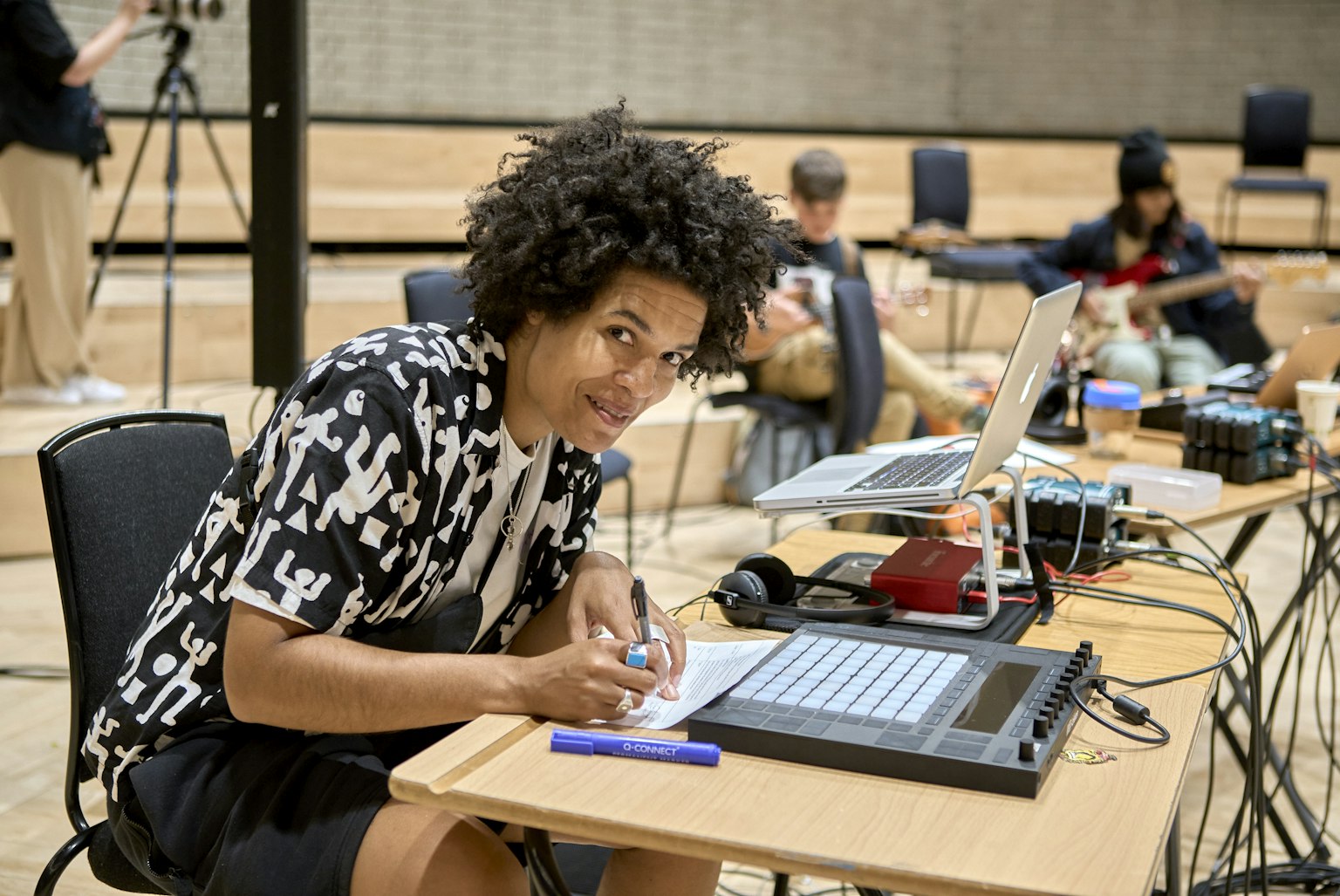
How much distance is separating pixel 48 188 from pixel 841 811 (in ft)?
13.4

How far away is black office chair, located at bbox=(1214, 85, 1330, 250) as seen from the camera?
7.36 m

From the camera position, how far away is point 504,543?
151 cm

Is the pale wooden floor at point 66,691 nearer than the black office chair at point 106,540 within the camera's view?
No

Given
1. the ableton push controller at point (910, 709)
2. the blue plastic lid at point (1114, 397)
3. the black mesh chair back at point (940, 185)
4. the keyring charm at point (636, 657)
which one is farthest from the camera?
the black mesh chair back at point (940, 185)

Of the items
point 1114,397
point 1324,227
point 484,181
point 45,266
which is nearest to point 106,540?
point 1114,397

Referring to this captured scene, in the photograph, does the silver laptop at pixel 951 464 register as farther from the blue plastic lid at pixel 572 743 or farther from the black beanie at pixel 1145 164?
the black beanie at pixel 1145 164

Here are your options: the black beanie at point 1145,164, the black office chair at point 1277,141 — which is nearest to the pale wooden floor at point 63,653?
the black beanie at point 1145,164

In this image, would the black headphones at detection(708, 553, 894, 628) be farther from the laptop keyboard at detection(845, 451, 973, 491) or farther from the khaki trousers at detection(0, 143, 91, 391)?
the khaki trousers at detection(0, 143, 91, 391)

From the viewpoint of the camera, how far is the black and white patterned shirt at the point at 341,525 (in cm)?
122

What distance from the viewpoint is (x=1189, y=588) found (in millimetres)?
1777

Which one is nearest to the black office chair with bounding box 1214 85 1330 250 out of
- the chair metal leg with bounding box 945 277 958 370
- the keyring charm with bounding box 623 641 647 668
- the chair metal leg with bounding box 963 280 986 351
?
the chair metal leg with bounding box 963 280 986 351

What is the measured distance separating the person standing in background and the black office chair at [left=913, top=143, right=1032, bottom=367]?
12.0 feet

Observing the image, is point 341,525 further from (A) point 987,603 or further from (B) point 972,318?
(B) point 972,318

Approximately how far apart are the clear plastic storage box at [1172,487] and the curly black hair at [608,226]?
3.39ft
